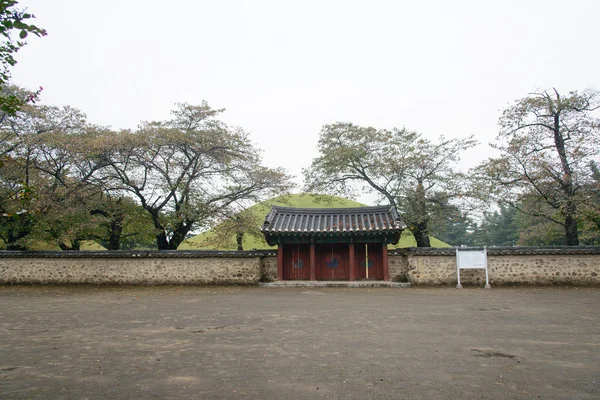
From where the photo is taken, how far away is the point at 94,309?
1136 cm

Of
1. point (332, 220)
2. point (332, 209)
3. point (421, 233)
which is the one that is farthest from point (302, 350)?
point (421, 233)

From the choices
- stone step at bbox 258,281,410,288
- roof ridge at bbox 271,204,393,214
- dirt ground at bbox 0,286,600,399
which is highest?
roof ridge at bbox 271,204,393,214

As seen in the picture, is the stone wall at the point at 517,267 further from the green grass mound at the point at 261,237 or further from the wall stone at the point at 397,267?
the green grass mound at the point at 261,237

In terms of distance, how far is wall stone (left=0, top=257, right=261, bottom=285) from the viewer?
60.8 ft

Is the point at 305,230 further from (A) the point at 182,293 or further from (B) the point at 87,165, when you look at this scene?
(B) the point at 87,165

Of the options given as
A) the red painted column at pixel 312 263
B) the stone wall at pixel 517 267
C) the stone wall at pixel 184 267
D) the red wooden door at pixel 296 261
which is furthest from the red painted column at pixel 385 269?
the red wooden door at pixel 296 261

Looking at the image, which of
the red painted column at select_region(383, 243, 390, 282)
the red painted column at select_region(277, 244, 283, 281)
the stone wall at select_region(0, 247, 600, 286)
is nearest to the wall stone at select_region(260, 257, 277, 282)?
the stone wall at select_region(0, 247, 600, 286)

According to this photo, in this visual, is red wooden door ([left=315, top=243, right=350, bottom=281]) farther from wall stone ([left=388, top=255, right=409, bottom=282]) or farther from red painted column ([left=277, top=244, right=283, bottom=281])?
wall stone ([left=388, top=255, right=409, bottom=282])

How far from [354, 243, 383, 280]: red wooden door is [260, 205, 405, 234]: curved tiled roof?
4.03ft

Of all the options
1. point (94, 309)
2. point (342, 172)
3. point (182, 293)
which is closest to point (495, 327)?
point (94, 309)

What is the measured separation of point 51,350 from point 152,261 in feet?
41.4

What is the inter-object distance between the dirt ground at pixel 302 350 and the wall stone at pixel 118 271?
6.06 m

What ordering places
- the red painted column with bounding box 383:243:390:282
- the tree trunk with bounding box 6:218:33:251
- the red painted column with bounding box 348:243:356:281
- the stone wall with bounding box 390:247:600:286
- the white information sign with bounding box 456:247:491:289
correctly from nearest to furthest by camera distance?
1. the stone wall with bounding box 390:247:600:286
2. the white information sign with bounding box 456:247:491:289
3. the red painted column with bounding box 383:243:390:282
4. the red painted column with bounding box 348:243:356:281
5. the tree trunk with bounding box 6:218:33:251

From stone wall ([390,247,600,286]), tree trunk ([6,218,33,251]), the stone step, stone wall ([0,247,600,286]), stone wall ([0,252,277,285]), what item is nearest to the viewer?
stone wall ([390,247,600,286])
